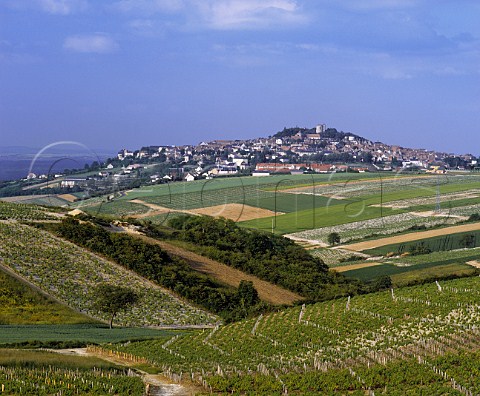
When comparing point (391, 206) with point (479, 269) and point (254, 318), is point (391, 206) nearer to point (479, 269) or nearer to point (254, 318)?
point (479, 269)

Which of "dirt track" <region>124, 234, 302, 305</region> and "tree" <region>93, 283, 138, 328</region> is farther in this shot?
"dirt track" <region>124, 234, 302, 305</region>

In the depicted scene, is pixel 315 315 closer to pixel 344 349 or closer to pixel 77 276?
pixel 344 349

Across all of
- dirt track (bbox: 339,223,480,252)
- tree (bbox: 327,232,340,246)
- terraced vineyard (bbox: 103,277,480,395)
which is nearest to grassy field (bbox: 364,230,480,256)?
dirt track (bbox: 339,223,480,252)

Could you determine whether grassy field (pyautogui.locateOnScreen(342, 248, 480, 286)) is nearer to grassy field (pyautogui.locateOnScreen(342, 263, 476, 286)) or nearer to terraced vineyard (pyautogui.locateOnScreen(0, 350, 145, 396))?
grassy field (pyautogui.locateOnScreen(342, 263, 476, 286))

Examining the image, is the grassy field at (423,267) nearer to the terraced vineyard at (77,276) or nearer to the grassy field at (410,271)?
the grassy field at (410,271)

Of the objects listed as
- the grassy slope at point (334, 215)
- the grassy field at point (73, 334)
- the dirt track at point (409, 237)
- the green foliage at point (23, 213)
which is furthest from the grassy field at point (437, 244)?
the grassy field at point (73, 334)

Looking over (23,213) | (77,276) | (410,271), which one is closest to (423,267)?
(410,271)
